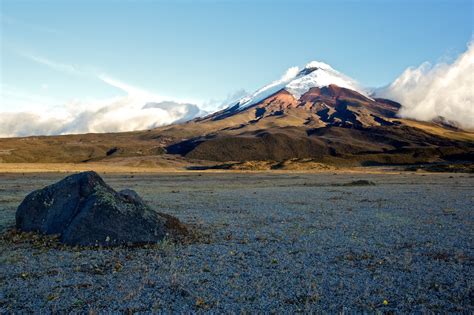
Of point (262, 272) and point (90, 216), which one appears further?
point (90, 216)

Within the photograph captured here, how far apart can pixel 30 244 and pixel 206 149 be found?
566 ft

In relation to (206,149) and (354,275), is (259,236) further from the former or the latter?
(206,149)

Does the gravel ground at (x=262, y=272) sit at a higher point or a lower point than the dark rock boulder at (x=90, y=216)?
lower

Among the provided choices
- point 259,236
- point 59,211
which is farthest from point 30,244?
point 259,236

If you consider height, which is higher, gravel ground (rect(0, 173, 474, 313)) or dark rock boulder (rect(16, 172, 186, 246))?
dark rock boulder (rect(16, 172, 186, 246))

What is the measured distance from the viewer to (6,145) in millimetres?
192250

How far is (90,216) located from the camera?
1509 cm

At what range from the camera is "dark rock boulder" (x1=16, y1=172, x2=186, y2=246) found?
14922 millimetres

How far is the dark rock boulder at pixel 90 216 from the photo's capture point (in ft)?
49.0

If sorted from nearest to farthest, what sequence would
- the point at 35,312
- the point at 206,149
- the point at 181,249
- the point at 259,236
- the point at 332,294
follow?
the point at 35,312, the point at 332,294, the point at 181,249, the point at 259,236, the point at 206,149

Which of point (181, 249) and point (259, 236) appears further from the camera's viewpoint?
point (259, 236)

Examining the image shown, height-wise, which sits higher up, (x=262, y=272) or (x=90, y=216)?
(x=90, y=216)

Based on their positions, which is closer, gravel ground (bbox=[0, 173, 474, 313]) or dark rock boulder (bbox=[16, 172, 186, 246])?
gravel ground (bbox=[0, 173, 474, 313])

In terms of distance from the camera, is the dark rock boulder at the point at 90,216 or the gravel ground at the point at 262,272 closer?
the gravel ground at the point at 262,272
